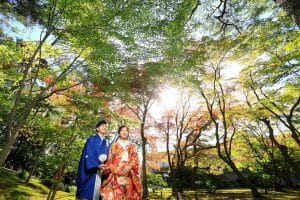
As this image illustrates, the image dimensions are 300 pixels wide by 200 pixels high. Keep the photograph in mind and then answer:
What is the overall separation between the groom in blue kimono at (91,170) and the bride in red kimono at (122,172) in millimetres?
195

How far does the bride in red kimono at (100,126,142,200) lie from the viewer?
15.3 feet

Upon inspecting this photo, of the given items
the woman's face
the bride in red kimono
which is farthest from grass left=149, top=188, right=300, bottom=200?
the woman's face

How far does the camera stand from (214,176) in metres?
36.3

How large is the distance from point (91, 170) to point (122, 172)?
0.54 m

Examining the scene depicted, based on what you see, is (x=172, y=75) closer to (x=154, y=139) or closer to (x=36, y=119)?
(x=36, y=119)

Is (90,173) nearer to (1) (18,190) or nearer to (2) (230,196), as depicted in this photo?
(1) (18,190)

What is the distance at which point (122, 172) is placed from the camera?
4.77 m

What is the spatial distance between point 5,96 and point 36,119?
155 cm

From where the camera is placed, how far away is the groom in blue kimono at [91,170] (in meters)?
4.39

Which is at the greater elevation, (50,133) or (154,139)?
(154,139)

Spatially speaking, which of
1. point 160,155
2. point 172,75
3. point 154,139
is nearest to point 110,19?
point 172,75

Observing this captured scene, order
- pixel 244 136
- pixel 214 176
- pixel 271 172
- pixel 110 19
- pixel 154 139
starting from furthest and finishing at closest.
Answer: pixel 214 176, pixel 271 172, pixel 244 136, pixel 154 139, pixel 110 19

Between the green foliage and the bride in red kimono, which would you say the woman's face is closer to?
the bride in red kimono

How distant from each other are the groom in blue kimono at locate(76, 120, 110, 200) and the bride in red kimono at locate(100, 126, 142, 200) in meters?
→ 0.19
